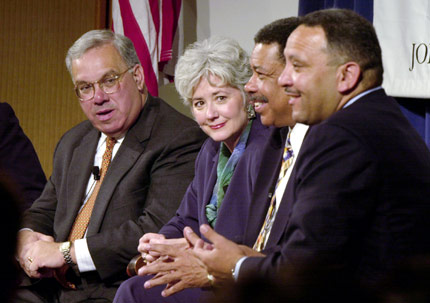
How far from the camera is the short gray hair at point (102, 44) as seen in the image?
3.28 meters

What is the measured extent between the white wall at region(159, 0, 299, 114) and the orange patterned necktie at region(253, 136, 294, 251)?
74.4 inches

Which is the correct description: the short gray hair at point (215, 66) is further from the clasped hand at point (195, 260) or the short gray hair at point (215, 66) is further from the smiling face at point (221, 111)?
the clasped hand at point (195, 260)

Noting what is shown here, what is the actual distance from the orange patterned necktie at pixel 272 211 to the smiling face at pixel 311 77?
40 cm

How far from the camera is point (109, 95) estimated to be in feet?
10.6

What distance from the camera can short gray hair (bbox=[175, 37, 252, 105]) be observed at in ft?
9.36

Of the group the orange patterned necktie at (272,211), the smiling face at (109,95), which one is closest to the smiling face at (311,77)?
the orange patterned necktie at (272,211)

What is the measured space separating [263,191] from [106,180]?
3.37 feet

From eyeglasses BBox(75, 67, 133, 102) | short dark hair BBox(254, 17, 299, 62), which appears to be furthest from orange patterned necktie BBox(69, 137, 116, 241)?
short dark hair BBox(254, 17, 299, 62)

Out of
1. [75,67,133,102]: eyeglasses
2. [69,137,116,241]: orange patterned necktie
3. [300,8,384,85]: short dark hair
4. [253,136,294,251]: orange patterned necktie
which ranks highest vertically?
[300,8,384,85]: short dark hair

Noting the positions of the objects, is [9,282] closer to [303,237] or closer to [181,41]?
[303,237]

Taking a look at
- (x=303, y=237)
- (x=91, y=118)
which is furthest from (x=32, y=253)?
(x=303, y=237)

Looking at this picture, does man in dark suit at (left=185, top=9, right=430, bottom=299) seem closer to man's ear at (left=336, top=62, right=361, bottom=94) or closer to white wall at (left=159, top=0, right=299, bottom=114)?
man's ear at (left=336, top=62, right=361, bottom=94)

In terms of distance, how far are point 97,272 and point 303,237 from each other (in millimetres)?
1608

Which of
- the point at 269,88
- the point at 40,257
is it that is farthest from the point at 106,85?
the point at 269,88
